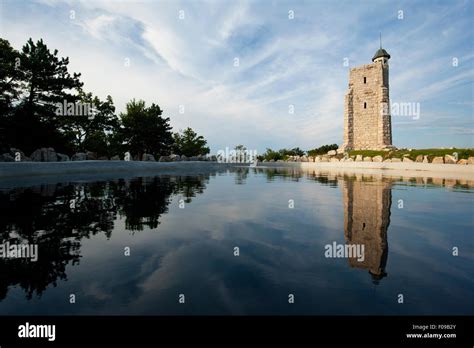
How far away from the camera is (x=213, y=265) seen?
3855 millimetres

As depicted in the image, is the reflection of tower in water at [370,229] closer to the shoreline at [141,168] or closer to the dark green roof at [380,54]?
the shoreline at [141,168]

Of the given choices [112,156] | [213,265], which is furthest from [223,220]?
[112,156]

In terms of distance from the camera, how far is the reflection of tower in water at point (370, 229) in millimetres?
3912

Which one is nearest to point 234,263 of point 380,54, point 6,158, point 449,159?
point 6,158

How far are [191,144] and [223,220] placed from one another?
55.8m

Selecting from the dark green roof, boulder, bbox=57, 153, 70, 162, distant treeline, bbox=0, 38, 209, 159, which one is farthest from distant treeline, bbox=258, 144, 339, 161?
boulder, bbox=57, 153, 70, 162

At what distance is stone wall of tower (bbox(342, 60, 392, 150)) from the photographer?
47156 mm

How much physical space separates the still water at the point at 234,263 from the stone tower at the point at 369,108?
153ft

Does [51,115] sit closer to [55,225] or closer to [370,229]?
[55,225]

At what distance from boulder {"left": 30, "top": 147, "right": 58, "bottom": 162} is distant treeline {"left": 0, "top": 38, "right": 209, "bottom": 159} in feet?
1.88

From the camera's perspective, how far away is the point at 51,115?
81.6 ft

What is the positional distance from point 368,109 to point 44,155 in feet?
177

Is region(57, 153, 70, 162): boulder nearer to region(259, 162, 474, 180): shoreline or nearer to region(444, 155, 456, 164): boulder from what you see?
region(259, 162, 474, 180): shoreline

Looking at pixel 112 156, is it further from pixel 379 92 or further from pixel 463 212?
pixel 379 92
